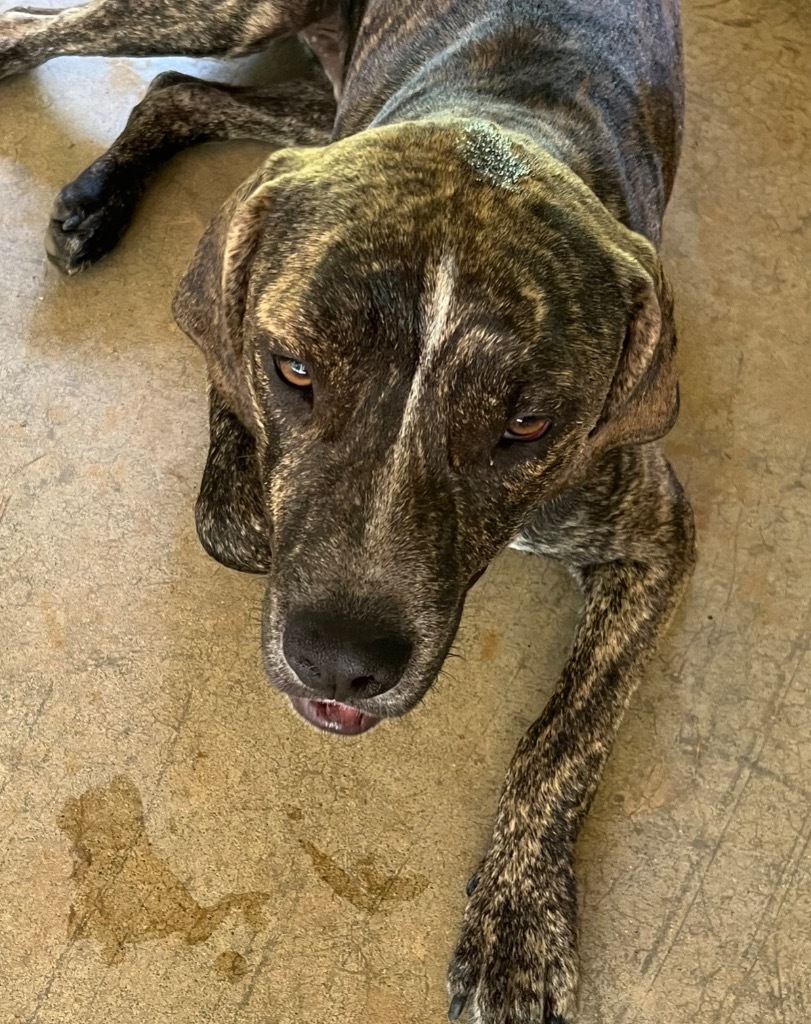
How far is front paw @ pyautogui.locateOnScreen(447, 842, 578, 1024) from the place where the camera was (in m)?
2.06

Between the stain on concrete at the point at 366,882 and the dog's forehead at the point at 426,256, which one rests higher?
the dog's forehead at the point at 426,256

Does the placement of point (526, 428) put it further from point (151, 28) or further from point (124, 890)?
point (151, 28)

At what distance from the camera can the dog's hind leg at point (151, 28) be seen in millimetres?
2984

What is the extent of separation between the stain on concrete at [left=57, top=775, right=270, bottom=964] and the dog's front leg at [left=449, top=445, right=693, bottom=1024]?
20.1 inches

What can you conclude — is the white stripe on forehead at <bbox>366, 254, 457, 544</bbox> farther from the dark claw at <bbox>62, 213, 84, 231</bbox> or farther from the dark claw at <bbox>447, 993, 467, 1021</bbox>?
the dark claw at <bbox>62, 213, 84, 231</bbox>

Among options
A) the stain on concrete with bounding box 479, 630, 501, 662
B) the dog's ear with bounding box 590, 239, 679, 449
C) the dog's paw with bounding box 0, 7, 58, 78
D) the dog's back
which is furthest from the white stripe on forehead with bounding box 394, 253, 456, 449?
the dog's paw with bounding box 0, 7, 58, 78

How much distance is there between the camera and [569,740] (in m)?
2.23

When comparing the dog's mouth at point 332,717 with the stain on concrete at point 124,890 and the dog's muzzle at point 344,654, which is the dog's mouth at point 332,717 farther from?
the stain on concrete at point 124,890

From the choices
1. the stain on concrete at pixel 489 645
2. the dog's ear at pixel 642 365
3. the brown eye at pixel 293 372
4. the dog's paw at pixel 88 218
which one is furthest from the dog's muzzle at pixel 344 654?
the dog's paw at pixel 88 218

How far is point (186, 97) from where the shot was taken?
301 cm

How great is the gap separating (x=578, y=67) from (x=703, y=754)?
5.39 ft

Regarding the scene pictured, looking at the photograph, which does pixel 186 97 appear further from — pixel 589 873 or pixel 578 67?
pixel 589 873

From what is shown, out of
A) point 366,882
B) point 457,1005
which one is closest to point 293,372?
point 366,882

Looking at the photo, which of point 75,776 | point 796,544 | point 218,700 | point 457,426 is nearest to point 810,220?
point 796,544
